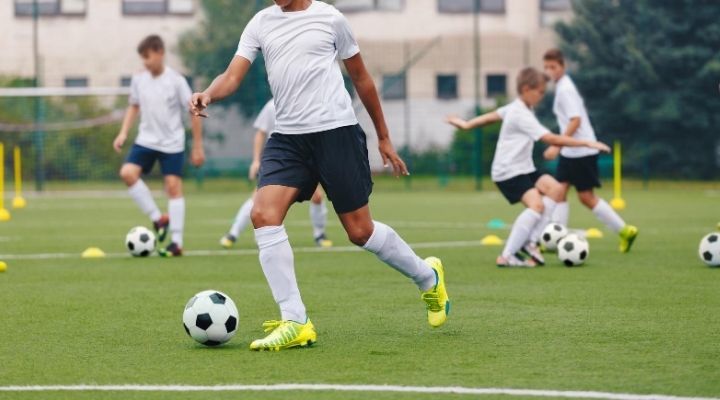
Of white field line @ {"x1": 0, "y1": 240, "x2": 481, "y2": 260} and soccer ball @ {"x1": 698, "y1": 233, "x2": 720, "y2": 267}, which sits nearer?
soccer ball @ {"x1": 698, "y1": 233, "x2": 720, "y2": 267}

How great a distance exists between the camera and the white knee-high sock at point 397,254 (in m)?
7.15

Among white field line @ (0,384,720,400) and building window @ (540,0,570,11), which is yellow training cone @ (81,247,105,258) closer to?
white field line @ (0,384,720,400)

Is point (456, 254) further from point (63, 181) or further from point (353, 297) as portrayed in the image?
point (63, 181)

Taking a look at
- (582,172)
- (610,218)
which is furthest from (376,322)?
(582,172)

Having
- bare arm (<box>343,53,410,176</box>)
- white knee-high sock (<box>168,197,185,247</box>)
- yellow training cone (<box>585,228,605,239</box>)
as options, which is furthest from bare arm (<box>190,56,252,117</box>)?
yellow training cone (<box>585,228,605,239</box>)

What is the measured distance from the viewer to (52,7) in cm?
3716

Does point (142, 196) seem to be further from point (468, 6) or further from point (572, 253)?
point (468, 6)

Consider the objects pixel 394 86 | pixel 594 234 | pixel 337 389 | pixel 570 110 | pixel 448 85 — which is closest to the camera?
pixel 337 389

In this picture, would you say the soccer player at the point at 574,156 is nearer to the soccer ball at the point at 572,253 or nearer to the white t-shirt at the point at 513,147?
the white t-shirt at the point at 513,147

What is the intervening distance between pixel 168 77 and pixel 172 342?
7.20 meters

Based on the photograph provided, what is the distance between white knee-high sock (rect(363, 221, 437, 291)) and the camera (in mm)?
7148

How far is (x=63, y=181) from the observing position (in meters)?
32.6

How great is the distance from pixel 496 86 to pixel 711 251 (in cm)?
2583

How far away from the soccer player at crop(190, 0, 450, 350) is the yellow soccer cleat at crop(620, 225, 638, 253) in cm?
665
